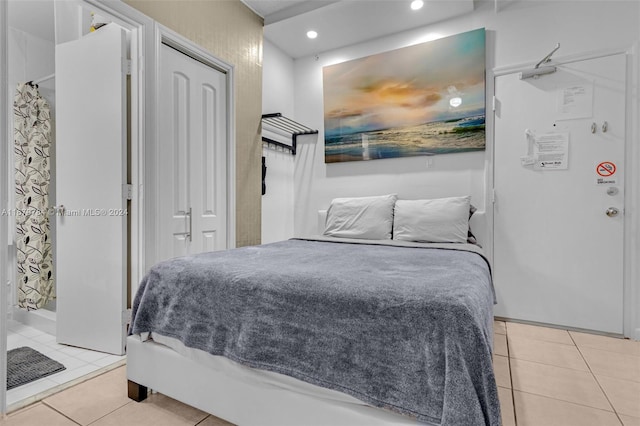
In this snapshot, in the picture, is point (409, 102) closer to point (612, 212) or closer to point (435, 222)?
point (435, 222)

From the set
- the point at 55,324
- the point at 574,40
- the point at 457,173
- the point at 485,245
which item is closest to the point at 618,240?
the point at 485,245

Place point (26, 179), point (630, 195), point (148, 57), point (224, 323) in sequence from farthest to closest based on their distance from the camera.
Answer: point (26, 179) < point (630, 195) < point (148, 57) < point (224, 323)

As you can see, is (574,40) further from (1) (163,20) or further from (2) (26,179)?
(2) (26,179)

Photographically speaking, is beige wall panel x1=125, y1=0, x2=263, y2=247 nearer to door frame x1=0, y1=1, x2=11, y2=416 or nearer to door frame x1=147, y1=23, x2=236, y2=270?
door frame x1=147, y1=23, x2=236, y2=270

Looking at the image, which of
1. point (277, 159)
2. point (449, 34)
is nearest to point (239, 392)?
point (277, 159)

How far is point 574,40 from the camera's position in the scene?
8.24ft

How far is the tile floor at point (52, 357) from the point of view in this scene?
1604 millimetres

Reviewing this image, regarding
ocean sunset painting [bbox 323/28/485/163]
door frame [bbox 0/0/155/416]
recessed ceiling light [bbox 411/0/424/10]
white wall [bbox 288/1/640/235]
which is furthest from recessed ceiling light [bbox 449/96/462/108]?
door frame [bbox 0/0/155/416]

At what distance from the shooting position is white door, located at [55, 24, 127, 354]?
2.06m

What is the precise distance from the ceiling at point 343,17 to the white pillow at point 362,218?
1.62 meters

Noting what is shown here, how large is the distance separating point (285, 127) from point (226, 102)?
0.78 metres

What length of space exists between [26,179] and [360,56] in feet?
10.6

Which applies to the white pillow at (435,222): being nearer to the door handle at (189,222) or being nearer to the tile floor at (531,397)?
the tile floor at (531,397)

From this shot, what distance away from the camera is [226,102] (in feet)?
9.27
